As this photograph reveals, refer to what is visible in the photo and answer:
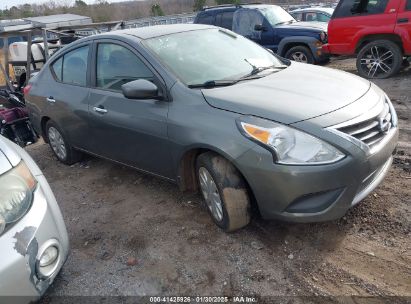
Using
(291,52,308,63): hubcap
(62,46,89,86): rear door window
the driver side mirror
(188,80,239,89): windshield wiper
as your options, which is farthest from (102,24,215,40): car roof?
the driver side mirror

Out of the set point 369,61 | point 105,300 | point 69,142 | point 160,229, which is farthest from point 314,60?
point 105,300

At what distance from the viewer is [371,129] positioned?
9.05 ft

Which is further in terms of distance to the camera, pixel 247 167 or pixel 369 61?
pixel 369 61

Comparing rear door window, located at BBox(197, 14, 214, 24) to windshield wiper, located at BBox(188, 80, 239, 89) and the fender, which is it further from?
windshield wiper, located at BBox(188, 80, 239, 89)

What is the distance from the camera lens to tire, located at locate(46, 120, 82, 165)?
4809 mm

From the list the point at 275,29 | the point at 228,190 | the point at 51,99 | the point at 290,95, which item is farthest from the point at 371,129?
the point at 275,29

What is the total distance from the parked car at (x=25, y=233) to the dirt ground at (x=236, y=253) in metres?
0.59

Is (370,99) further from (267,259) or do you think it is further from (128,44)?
(128,44)

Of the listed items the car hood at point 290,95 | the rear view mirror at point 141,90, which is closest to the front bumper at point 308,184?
the car hood at point 290,95

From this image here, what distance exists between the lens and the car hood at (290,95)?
2695 mm

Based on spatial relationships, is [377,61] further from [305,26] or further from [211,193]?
[211,193]

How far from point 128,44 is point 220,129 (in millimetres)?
1432

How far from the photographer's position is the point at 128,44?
360 cm

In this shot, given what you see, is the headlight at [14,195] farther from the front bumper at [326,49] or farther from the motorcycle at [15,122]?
the front bumper at [326,49]
